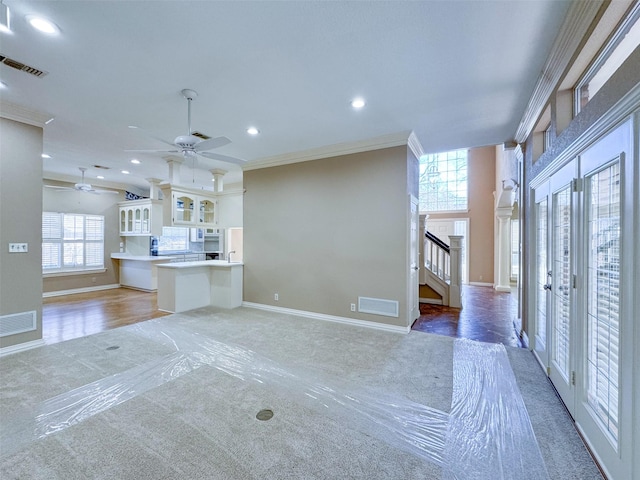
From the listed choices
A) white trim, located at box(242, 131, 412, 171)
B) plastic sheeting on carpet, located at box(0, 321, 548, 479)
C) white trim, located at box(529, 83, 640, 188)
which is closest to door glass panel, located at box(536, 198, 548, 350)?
plastic sheeting on carpet, located at box(0, 321, 548, 479)

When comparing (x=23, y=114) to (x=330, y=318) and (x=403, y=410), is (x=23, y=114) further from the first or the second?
(x=403, y=410)

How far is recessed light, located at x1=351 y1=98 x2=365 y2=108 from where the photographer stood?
305 cm

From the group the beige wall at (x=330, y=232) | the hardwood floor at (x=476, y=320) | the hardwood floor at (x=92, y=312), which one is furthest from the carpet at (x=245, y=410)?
the beige wall at (x=330, y=232)

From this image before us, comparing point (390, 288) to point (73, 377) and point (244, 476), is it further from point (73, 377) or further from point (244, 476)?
point (73, 377)

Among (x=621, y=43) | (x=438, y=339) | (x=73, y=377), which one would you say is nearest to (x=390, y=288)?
(x=438, y=339)

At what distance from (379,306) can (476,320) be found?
6.15 feet

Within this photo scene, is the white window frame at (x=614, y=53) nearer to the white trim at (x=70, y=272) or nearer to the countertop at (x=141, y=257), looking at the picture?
the countertop at (x=141, y=257)

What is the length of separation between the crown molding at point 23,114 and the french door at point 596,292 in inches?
213

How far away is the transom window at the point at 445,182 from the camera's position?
349 inches

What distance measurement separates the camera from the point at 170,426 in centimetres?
198

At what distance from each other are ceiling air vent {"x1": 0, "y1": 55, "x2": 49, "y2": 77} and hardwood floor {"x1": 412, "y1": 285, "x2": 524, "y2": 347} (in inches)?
208

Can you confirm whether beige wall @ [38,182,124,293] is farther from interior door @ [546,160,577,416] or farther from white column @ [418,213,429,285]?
interior door @ [546,160,577,416]

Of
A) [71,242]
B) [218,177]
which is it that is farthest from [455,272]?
[71,242]

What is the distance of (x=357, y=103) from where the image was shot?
3117 mm
